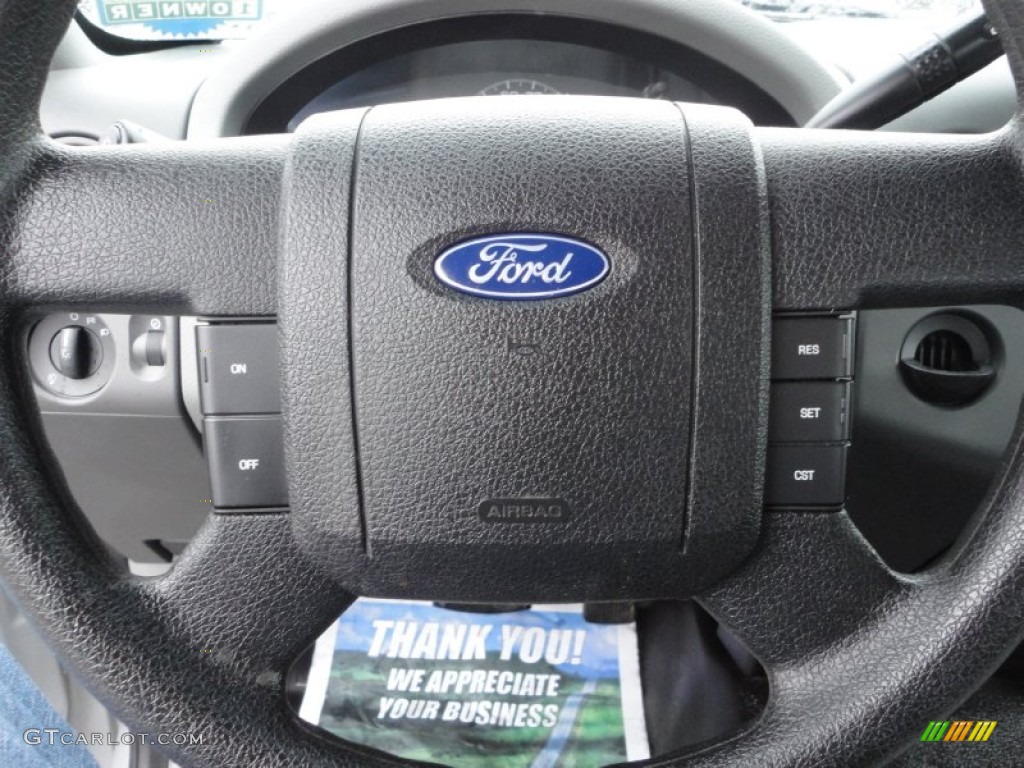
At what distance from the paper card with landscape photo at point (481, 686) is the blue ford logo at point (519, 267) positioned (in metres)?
0.60

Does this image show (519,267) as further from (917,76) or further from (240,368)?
(917,76)

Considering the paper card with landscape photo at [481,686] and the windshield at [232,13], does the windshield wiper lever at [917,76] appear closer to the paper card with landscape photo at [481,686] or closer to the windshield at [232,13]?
the windshield at [232,13]

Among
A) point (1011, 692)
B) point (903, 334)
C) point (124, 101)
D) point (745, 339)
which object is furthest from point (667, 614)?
point (124, 101)

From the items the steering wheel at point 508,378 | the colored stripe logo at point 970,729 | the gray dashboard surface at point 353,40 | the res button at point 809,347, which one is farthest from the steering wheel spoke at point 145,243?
the colored stripe logo at point 970,729

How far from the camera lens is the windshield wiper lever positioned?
0.83 meters

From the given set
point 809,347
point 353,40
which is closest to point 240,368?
point 809,347

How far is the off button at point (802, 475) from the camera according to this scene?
68 cm

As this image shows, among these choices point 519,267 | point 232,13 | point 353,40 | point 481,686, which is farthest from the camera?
point 232,13

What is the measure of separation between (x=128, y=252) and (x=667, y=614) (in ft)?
2.55

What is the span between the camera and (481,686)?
1110mm

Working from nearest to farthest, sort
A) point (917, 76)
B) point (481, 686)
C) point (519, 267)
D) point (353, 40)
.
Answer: point (519, 267) → point (917, 76) → point (481, 686) → point (353, 40)

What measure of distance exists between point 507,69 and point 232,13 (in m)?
0.38

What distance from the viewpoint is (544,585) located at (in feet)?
2.21

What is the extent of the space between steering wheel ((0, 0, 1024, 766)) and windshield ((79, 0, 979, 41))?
0.70 meters
